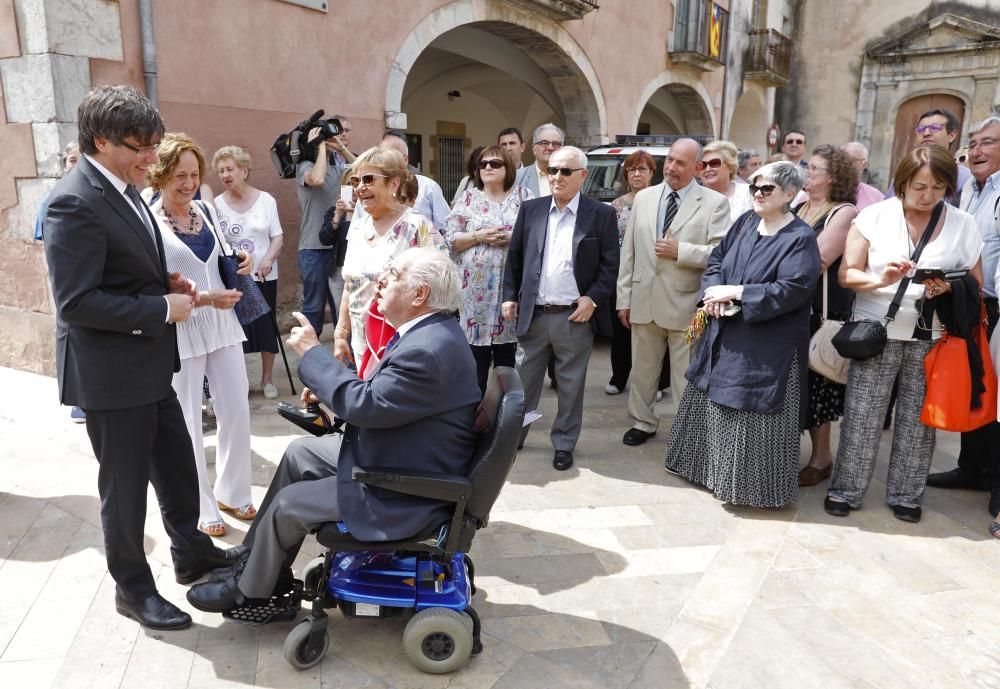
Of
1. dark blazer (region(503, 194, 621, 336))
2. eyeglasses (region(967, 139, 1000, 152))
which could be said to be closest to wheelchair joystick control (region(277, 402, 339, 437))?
dark blazer (region(503, 194, 621, 336))

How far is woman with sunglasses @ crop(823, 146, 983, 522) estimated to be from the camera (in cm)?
352

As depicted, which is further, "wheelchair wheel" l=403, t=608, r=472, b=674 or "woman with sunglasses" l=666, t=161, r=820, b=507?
"woman with sunglasses" l=666, t=161, r=820, b=507

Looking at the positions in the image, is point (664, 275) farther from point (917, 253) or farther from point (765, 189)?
point (917, 253)

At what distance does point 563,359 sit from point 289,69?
4.52m

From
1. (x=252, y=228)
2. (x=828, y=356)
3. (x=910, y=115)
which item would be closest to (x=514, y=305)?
(x=828, y=356)

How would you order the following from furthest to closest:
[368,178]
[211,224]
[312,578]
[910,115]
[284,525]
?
[910,115] < [211,224] < [368,178] < [312,578] < [284,525]

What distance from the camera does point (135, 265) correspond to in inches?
97.8

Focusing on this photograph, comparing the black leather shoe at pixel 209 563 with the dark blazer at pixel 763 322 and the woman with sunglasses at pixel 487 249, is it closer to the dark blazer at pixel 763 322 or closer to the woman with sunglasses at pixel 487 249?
the woman with sunglasses at pixel 487 249

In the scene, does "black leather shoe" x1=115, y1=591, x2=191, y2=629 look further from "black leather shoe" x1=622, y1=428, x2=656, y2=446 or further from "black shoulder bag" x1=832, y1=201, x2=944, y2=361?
"black shoulder bag" x1=832, y1=201, x2=944, y2=361

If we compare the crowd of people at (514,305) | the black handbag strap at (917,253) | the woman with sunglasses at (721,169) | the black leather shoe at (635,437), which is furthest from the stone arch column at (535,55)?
the black handbag strap at (917,253)

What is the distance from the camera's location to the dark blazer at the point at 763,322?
3512 millimetres

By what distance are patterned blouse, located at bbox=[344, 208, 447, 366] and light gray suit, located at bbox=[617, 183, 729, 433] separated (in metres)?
1.47

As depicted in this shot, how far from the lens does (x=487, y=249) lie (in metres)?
4.61

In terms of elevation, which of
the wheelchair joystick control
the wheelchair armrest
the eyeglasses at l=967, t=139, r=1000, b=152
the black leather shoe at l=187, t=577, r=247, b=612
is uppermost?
the eyeglasses at l=967, t=139, r=1000, b=152
